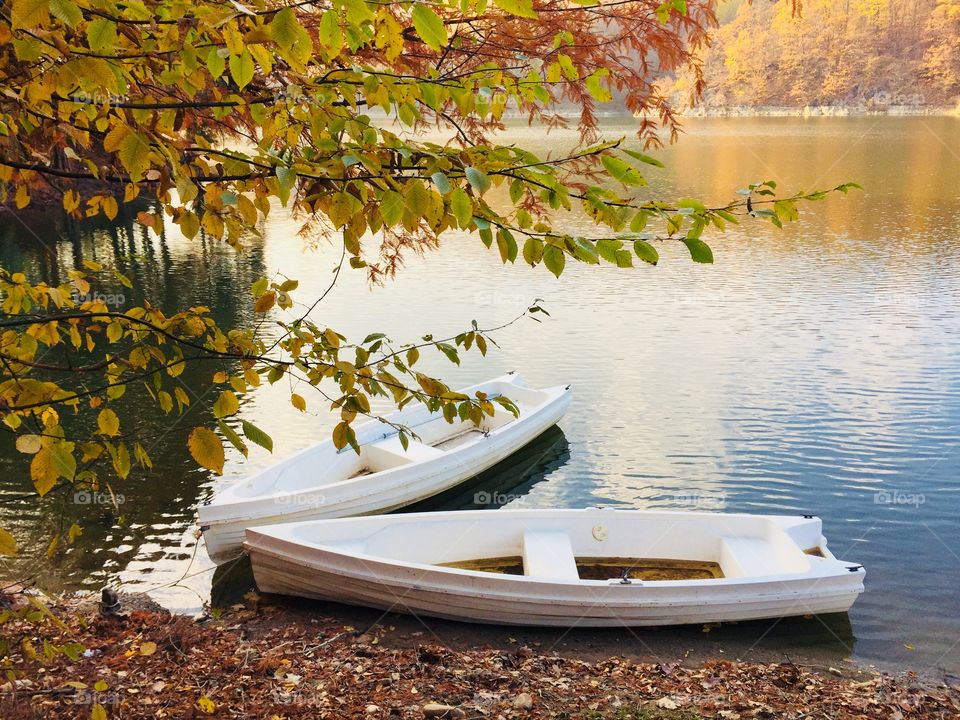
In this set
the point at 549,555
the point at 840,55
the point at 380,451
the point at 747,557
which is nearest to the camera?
the point at 549,555

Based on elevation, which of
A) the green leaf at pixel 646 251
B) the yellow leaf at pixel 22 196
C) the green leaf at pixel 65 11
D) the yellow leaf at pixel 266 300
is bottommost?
the yellow leaf at pixel 266 300

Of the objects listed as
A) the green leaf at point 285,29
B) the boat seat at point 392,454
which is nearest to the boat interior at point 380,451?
the boat seat at point 392,454

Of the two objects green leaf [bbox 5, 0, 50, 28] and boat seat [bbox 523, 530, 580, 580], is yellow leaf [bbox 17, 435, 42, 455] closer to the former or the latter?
green leaf [bbox 5, 0, 50, 28]

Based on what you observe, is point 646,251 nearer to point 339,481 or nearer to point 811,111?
point 339,481

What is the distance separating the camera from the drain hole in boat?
31.8 ft

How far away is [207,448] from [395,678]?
5004 mm

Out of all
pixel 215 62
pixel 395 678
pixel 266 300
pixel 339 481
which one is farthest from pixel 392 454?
pixel 215 62

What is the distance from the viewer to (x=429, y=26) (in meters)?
2.17

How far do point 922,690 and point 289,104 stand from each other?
797 cm

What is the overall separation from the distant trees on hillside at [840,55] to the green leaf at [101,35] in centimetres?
14270

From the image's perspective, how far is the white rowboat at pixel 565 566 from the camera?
862 cm

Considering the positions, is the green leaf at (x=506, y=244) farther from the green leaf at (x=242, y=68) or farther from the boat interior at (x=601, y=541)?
the boat interior at (x=601, y=541)

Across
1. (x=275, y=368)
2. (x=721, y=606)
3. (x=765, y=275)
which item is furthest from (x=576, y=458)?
(x=765, y=275)

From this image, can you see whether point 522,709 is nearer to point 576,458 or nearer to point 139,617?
point 139,617
